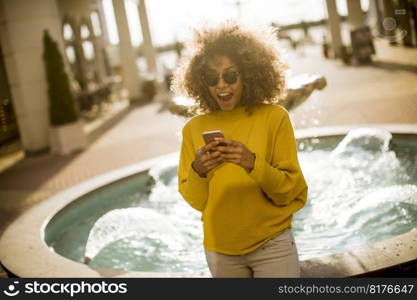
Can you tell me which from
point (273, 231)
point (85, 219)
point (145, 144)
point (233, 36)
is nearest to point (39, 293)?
point (273, 231)

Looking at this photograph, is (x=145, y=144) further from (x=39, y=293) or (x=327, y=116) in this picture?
(x=39, y=293)

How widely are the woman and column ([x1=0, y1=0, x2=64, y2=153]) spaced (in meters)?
9.97

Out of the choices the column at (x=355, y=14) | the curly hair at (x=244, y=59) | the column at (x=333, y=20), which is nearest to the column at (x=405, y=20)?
the column at (x=355, y=14)

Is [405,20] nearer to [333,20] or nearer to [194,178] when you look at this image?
[333,20]

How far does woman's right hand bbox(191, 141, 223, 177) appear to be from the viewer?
1.75m

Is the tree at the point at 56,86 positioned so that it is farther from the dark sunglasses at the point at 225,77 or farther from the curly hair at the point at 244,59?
the dark sunglasses at the point at 225,77

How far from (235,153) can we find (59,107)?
31.9ft

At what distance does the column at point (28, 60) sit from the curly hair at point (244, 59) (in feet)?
32.3

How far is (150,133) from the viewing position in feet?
36.0

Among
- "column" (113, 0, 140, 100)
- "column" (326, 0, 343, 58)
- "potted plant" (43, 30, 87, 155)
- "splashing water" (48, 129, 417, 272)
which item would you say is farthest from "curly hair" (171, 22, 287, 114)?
"column" (326, 0, 343, 58)

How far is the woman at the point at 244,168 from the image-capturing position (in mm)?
1884
